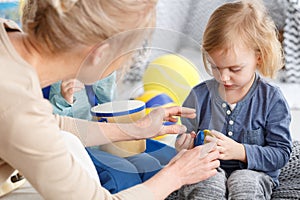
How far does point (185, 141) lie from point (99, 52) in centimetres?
36

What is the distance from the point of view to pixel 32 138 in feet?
2.60

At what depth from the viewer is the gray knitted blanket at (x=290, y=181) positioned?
48.1 inches

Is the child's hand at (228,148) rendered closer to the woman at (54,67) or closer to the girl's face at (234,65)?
the girl's face at (234,65)

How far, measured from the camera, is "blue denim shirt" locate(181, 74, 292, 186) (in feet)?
4.03

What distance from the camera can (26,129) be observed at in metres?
0.79

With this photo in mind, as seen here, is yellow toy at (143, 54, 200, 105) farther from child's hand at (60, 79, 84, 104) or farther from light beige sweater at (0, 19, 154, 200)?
light beige sweater at (0, 19, 154, 200)

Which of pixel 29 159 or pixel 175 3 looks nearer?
pixel 29 159

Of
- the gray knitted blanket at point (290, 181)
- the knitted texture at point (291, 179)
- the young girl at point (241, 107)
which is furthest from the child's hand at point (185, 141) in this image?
the knitted texture at point (291, 179)

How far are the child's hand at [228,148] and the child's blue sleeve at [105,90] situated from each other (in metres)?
0.23

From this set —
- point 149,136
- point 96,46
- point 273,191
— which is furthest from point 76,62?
point 273,191

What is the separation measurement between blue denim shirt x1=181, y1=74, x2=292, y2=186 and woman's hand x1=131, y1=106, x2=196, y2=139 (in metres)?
0.08

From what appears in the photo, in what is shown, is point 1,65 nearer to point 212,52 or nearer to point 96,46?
point 96,46

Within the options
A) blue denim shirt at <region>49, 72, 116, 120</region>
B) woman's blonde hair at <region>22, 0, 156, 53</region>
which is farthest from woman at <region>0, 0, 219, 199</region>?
blue denim shirt at <region>49, 72, 116, 120</region>

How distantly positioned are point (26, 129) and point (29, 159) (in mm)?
52
